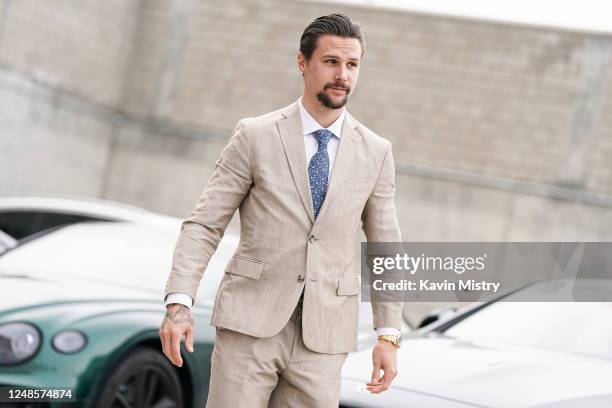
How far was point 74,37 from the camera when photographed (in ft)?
50.6

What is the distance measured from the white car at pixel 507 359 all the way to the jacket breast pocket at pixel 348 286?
0.88 m

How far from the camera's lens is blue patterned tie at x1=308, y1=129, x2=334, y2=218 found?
2664mm

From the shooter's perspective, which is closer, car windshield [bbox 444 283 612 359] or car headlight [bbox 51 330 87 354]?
car windshield [bbox 444 283 612 359]

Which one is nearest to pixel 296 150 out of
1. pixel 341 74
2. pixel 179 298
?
pixel 341 74

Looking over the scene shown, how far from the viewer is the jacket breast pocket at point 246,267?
8.56 ft

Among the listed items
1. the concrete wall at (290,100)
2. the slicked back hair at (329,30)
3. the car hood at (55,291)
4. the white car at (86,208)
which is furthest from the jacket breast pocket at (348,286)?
the concrete wall at (290,100)

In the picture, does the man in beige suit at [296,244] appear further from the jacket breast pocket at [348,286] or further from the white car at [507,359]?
the white car at [507,359]

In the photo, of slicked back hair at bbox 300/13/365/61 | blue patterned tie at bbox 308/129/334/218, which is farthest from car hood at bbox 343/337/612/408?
slicked back hair at bbox 300/13/365/61

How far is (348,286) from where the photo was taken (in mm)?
2688

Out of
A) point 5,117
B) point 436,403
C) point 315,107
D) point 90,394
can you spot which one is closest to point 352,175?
point 315,107

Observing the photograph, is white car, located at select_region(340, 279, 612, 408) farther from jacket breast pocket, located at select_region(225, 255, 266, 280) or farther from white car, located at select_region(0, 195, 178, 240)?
white car, located at select_region(0, 195, 178, 240)

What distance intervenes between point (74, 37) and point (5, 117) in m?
2.14

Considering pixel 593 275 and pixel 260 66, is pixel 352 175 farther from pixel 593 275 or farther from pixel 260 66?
pixel 260 66

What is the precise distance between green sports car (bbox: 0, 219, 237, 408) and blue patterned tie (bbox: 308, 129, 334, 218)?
6.29 ft
